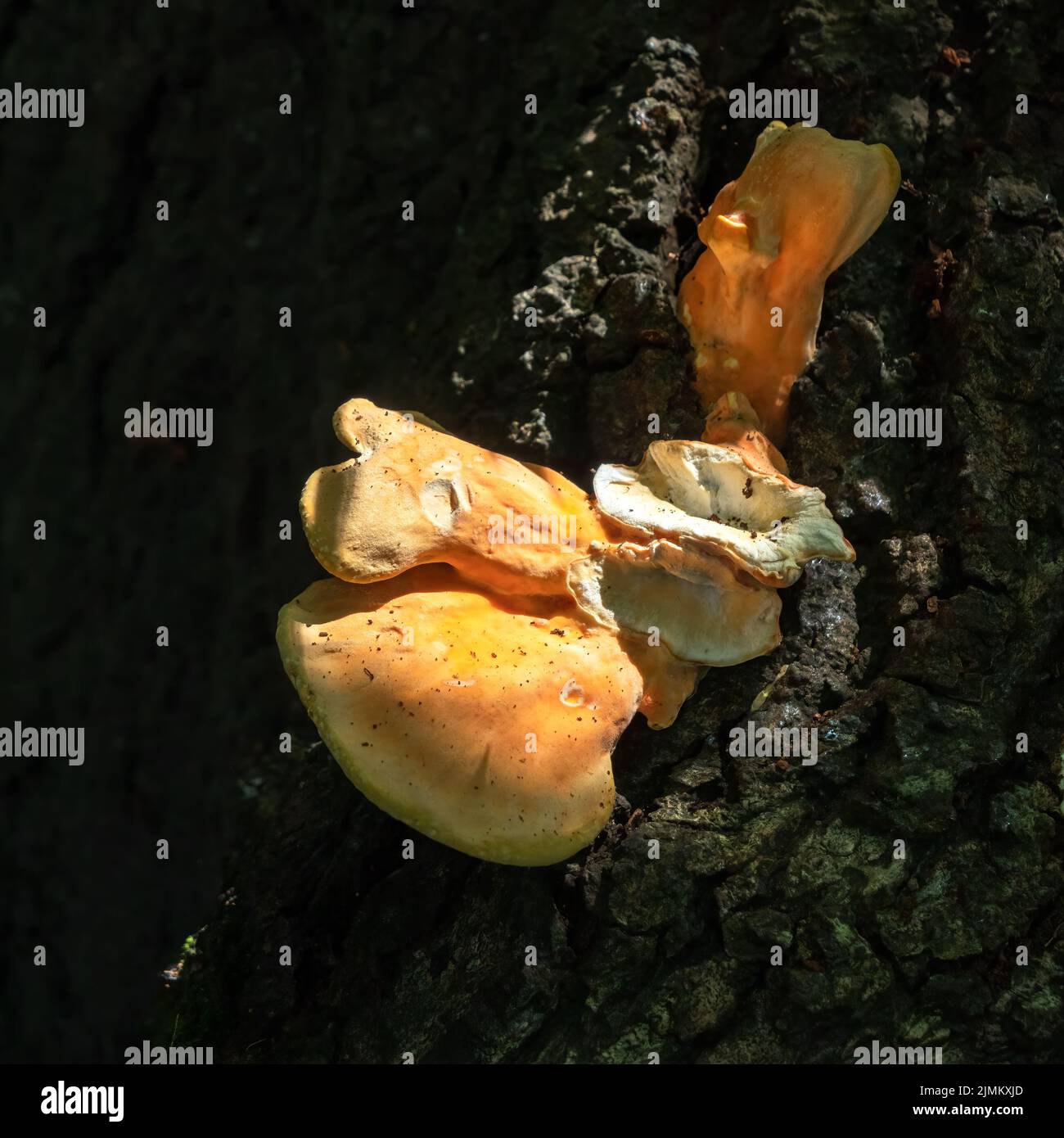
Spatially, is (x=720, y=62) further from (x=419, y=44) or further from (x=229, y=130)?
(x=229, y=130)

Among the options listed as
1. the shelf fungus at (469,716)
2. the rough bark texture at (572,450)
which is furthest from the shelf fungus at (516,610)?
the rough bark texture at (572,450)

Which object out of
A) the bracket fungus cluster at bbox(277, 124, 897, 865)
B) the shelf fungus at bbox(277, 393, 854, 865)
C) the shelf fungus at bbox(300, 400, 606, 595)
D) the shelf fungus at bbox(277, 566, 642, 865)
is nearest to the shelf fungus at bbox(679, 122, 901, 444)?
the bracket fungus cluster at bbox(277, 124, 897, 865)

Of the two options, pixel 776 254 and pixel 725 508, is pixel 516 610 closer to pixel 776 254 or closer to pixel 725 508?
pixel 725 508

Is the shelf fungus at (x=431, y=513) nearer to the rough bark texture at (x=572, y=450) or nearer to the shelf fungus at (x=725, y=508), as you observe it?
the shelf fungus at (x=725, y=508)

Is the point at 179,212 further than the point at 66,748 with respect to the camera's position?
No

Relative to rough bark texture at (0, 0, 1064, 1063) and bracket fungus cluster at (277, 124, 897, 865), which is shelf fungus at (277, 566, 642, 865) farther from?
rough bark texture at (0, 0, 1064, 1063)

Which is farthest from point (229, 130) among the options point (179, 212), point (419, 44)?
point (419, 44)

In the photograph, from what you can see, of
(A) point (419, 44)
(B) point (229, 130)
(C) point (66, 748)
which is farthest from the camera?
(C) point (66, 748)
